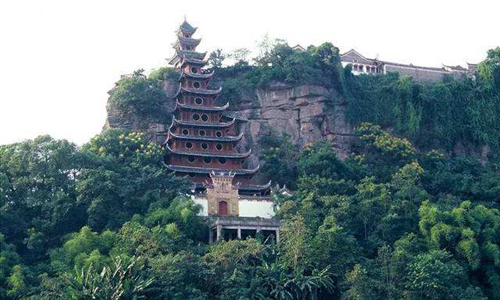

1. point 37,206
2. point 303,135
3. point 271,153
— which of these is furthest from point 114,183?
point 303,135

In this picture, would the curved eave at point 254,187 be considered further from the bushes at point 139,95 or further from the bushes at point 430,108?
the bushes at point 430,108

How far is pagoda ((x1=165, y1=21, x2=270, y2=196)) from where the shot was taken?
54.3 meters

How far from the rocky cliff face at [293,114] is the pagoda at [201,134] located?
37.4 inches

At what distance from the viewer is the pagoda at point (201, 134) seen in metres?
54.3

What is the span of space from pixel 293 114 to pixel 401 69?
1001cm

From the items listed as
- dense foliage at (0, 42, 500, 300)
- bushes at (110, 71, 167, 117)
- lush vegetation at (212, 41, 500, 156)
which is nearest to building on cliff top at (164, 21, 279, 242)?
dense foliage at (0, 42, 500, 300)

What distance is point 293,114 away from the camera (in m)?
60.1

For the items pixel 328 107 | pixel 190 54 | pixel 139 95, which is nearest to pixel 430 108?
pixel 328 107

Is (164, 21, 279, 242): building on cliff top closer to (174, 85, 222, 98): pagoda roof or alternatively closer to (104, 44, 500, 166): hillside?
(174, 85, 222, 98): pagoda roof

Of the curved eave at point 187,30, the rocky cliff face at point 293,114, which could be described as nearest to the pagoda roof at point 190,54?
the curved eave at point 187,30

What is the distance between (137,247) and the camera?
4250cm

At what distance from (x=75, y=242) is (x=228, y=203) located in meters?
9.63

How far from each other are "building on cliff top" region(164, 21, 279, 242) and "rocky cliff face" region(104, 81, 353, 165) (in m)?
0.89

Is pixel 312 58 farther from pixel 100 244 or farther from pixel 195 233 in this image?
pixel 100 244
